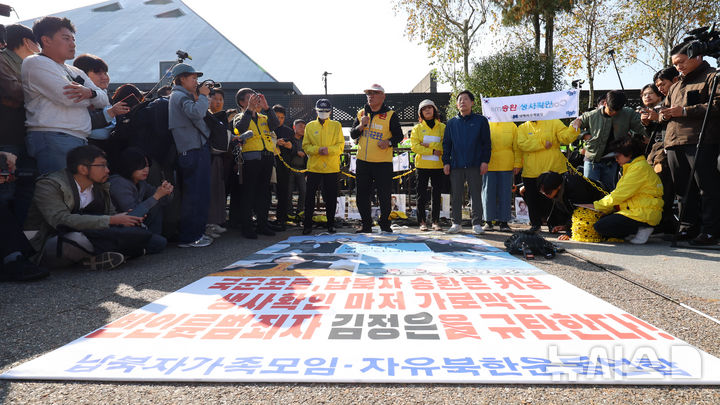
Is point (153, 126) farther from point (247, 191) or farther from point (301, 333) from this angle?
point (301, 333)

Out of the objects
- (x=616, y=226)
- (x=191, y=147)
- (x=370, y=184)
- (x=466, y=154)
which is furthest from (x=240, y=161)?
(x=616, y=226)

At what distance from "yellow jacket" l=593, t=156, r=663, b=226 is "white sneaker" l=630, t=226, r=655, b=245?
8 centimetres

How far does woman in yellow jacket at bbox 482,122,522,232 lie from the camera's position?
5.42m

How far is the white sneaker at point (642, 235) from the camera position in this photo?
433cm

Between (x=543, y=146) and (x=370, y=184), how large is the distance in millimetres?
2254

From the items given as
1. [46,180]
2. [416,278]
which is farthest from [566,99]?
[46,180]

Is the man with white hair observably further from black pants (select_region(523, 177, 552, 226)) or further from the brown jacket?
the brown jacket

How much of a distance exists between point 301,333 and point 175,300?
980mm

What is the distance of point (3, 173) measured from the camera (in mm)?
2795

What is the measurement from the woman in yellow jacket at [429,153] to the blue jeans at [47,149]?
3906mm

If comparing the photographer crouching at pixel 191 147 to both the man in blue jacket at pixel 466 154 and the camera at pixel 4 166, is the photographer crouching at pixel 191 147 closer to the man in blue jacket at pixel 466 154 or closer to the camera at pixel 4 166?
the camera at pixel 4 166

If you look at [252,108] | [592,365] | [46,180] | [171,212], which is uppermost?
[252,108]

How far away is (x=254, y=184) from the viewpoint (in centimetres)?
507

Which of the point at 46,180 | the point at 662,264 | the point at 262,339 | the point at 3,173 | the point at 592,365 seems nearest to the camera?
the point at 592,365
